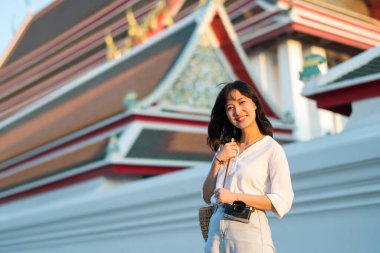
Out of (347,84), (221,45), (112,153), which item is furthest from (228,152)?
(221,45)

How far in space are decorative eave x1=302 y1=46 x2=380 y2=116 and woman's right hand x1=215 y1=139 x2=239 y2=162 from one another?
220 centimetres

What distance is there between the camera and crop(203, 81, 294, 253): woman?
2012 millimetres

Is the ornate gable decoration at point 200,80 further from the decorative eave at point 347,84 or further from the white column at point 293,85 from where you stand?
the decorative eave at point 347,84

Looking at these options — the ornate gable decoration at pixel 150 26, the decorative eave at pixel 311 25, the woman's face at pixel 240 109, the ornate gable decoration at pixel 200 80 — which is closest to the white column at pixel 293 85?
the decorative eave at pixel 311 25

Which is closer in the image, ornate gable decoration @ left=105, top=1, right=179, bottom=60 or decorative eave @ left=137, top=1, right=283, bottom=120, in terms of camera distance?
decorative eave @ left=137, top=1, right=283, bottom=120

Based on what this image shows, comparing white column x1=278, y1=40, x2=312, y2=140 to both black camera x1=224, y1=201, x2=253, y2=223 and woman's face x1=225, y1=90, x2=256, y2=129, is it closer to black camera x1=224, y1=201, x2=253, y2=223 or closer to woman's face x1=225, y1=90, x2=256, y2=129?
woman's face x1=225, y1=90, x2=256, y2=129

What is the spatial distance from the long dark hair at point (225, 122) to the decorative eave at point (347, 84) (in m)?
2.09

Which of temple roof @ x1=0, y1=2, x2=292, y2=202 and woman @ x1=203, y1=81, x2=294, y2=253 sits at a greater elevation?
temple roof @ x1=0, y1=2, x2=292, y2=202

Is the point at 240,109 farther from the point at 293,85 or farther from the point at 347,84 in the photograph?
the point at 293,85

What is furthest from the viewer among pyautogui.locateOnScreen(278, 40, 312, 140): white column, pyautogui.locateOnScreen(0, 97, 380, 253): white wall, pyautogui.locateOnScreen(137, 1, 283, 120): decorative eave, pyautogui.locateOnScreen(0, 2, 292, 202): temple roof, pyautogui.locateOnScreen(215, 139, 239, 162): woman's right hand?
pyautogui.locateOnScreen(278, 40, 312, 140): white column

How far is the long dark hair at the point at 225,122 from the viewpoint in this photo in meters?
2.14

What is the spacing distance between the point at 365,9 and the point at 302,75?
8337 mm

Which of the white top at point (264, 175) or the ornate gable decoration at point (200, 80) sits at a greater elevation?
the ornate gable decoration at point (200, 80)

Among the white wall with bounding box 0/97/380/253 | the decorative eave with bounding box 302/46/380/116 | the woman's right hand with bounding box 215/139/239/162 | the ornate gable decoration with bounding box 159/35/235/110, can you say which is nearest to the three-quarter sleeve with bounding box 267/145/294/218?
the woman's right hand with bounding box 215/139/239/162
